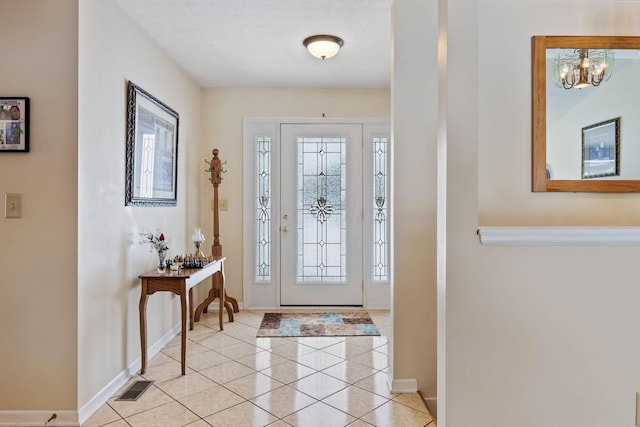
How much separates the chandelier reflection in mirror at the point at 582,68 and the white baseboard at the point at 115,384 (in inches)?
125

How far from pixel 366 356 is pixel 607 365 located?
179 centimetres

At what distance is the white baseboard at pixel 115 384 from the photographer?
7.24ft

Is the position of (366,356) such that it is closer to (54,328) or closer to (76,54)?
(54,328)

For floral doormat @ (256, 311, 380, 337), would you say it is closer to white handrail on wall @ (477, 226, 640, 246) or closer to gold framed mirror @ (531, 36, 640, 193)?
gold framed mirror @ (531, 36, 640, 193)

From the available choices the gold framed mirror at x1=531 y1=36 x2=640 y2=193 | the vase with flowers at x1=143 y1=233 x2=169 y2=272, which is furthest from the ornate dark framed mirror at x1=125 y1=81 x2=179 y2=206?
the gold framed mirror at x1=531 y1=36 x2=640 y2=193

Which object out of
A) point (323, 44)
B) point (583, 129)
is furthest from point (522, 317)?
point (323, 44)

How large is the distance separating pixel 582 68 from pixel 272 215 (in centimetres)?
319

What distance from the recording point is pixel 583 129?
2.21 m

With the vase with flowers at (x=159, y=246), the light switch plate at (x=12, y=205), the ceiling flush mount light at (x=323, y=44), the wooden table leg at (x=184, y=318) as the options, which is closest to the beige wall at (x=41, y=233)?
the light switch plate at (x=12, y=205)

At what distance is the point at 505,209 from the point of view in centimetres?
225

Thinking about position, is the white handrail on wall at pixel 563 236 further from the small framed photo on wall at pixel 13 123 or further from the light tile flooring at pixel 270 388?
the small framed photo on wall at pixel 13 123

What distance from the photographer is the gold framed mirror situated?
221 cm

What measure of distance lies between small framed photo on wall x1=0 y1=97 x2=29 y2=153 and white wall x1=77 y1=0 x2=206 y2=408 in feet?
0.92

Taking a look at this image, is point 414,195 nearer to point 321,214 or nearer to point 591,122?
point 591,122
